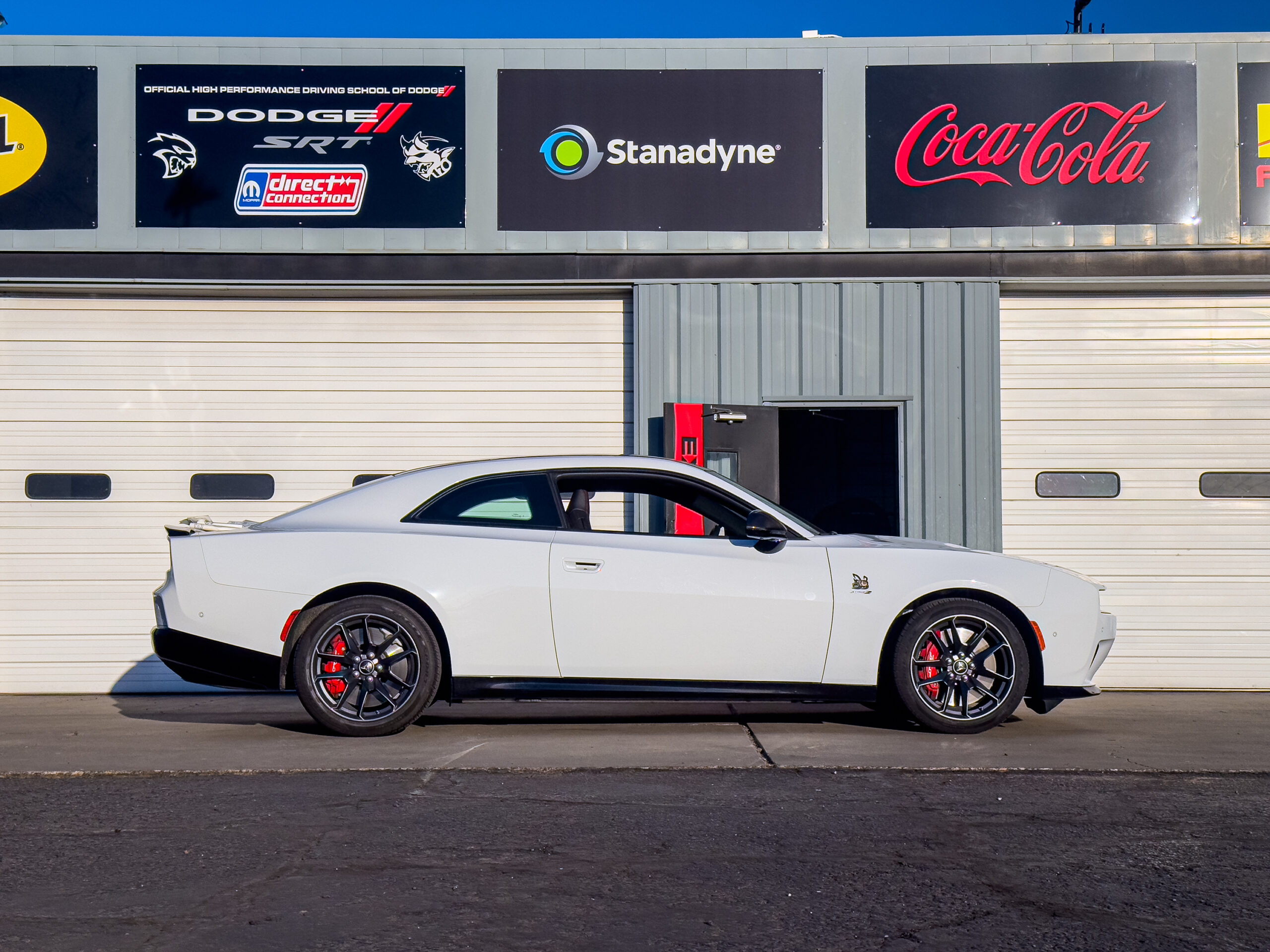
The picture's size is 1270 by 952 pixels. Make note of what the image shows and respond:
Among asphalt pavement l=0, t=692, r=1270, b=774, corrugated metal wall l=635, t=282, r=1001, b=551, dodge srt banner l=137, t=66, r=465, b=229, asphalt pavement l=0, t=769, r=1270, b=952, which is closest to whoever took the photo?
asphalt pavement l=0, t=769, r=1270, b=952

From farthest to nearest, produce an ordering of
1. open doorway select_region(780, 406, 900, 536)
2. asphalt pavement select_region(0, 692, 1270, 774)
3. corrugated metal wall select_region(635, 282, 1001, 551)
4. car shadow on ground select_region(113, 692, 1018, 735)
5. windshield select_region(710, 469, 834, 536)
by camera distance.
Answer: open doorway select_region(780, 406, 900, 536)
corrugated metal wall select_region(635, 282, 1001, 551)
car shadow on ground select_region(113, 692, 1018, 735)
windshield select_region(710, 469, 834, 536)
asphalt pavement select_region(0, 692, 1270, 774)

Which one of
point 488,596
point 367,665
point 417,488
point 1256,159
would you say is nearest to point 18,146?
point 417,488

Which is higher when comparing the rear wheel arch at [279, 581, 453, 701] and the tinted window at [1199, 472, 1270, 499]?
the tinted window at [1199, 472, 1270, 499]

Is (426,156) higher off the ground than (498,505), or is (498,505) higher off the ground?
(426,156)

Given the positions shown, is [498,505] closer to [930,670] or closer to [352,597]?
[352,597]

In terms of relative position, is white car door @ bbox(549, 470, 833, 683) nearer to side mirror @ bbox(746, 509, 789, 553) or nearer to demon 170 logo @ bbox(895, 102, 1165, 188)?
side mirror @ bbox(746, 509, 789, 553)

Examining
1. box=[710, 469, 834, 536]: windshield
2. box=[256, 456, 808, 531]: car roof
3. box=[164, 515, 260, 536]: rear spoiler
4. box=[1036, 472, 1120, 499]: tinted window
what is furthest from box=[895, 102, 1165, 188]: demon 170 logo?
box=[164, 515, 260, 536]: rear spoiler

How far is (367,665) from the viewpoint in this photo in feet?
21.3

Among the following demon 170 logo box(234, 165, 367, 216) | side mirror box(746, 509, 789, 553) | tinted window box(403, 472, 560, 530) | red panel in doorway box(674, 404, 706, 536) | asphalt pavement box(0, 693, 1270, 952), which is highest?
demon 170 logo box(234, 165, 367, 216)

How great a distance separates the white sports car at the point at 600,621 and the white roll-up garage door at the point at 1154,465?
3.17 m

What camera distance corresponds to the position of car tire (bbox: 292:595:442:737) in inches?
255

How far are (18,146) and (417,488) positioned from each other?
5241 mm

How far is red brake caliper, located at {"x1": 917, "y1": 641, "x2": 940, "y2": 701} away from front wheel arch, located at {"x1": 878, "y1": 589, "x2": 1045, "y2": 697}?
0.52 feet

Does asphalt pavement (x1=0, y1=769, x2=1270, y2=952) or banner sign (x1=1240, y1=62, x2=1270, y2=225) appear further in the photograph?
banner sign (x1=1240, y1=62, x2=1270, y2=225)
